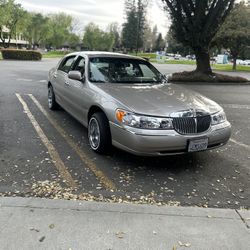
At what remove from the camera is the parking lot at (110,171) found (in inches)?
152

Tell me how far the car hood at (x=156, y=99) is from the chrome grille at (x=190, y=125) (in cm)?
15

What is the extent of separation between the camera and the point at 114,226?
124 inches

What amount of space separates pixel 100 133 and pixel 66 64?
2872 millimetres

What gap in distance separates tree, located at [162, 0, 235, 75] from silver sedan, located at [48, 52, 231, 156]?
37.2 feet

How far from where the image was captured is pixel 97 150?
5047 millimetres

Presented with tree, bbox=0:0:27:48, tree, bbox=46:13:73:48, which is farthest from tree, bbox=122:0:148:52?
tree, bbox=0:0:27:48

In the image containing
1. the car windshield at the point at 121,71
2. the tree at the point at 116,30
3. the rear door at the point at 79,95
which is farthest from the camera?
the tree at the point at 116,30

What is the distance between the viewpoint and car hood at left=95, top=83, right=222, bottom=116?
442 centimetres

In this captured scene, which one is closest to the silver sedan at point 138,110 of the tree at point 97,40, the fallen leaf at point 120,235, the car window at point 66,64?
the car window at point 66,64

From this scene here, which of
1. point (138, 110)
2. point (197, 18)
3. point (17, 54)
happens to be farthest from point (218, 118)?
point (17, 54)

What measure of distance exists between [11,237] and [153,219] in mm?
1366

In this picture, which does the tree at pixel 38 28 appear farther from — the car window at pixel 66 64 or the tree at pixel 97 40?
the car window at pixel 66 64

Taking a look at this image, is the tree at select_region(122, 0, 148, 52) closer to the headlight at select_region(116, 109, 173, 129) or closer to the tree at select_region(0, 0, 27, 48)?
the tree at select_region(0, 0, 27, 48)

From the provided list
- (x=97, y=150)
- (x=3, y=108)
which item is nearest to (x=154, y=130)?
(x=97, y=150)
